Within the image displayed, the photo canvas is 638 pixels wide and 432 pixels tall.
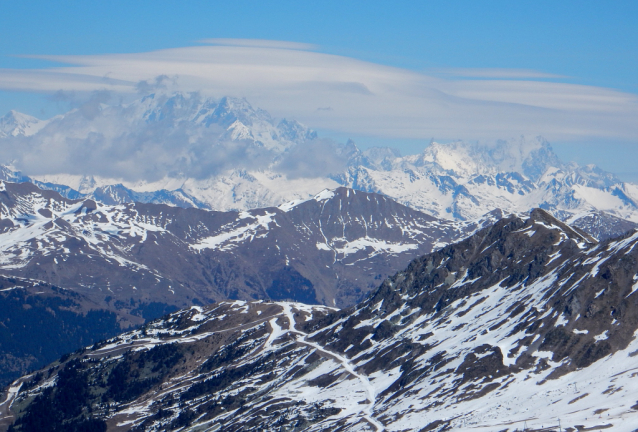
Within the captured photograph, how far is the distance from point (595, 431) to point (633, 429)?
26.6ft

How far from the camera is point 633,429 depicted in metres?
195

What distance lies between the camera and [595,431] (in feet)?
654
